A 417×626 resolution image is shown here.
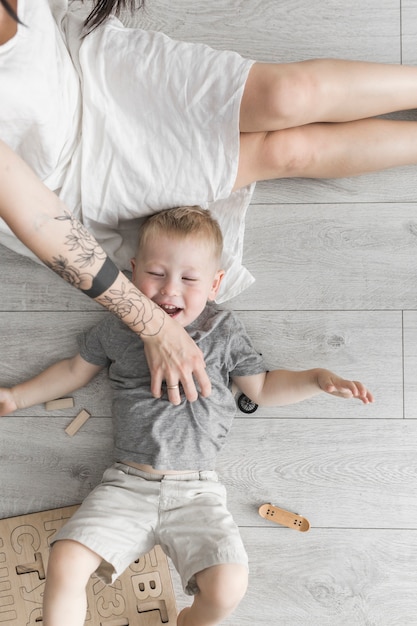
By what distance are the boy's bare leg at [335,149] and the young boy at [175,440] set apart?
5.9 inches

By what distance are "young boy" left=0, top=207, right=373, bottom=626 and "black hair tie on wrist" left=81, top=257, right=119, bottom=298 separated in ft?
0.53

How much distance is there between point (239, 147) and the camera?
1.10 meters

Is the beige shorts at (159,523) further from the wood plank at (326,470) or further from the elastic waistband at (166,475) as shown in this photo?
the wood plank at (326,470)

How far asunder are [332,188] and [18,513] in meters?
0.88

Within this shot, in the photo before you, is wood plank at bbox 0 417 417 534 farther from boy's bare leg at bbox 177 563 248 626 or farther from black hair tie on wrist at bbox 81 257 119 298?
black hair tie on wrist at bbox 81 257 119 298

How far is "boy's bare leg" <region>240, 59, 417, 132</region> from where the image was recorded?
1.05 meters

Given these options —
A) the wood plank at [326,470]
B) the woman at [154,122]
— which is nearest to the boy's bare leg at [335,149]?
the woman at [154,122]

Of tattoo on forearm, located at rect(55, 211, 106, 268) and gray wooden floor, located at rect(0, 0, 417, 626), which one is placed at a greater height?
tattoo on forearm, located at rect(55, 211, 106, 268)

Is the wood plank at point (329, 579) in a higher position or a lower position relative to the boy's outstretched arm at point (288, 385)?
lower

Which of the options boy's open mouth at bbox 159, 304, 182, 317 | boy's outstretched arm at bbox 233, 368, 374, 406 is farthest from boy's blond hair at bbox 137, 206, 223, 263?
boy's outstretched arm at bbox 233, 368, 374, 406

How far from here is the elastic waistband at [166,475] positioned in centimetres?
114

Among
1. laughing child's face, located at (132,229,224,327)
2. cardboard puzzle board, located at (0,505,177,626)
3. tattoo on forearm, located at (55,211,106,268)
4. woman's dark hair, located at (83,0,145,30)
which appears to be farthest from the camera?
cardboard puzzle board, located at (0,505,177,626)

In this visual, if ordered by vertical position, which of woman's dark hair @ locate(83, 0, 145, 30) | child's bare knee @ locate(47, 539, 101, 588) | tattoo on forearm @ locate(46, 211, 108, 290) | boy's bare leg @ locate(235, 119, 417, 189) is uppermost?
woman's dark hair @ locate(83, 0, 145, 30)

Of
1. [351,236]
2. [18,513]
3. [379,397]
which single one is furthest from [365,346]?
[18,513]
